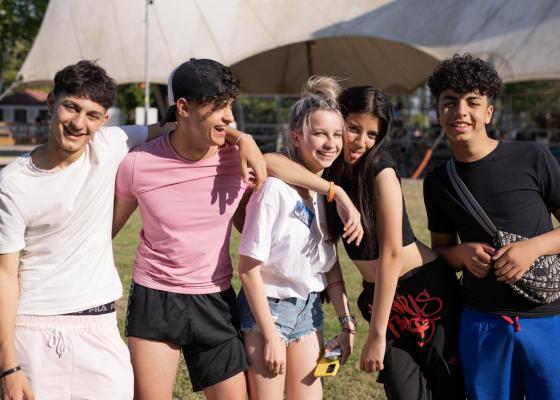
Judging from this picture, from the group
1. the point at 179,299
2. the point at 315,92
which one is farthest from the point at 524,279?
the point at 179,299

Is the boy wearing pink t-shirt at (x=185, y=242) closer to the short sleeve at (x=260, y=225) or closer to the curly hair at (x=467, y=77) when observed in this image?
the short sleeve at (x=260, y=225)

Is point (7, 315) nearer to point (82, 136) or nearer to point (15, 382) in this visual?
point (15, 382)

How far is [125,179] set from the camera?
3.25m

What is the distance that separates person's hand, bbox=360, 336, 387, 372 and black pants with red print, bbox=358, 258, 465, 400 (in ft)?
0.32

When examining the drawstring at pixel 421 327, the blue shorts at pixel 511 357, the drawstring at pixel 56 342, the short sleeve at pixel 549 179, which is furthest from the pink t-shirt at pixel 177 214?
the short sleeve at pixel 549 179

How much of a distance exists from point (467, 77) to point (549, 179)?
56 centimetres

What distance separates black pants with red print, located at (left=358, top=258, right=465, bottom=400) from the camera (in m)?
3.38

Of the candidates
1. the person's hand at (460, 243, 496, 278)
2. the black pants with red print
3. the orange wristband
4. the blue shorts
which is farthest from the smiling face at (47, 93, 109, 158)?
the blue shorts

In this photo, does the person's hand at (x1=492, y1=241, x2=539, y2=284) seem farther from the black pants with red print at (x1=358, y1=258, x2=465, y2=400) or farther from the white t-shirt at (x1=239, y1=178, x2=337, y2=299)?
the white t-shirt at (x1=239, y1=178, x2=337, y2=299)

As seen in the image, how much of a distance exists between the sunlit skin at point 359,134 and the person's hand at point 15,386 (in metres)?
1.62

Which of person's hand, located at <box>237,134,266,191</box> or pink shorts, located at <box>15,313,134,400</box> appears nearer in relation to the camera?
pink shorts, located at <box>15,313,134,400</box>

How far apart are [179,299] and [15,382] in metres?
0.75

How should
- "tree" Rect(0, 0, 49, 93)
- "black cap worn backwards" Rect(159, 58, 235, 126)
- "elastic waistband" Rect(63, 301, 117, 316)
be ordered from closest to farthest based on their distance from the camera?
"elastic waistband" Rect(63, 301, 117, 316), "black cap worn backwards" Rect(159, 58, 235, 126), "tree" Rect(0, 0, 49, 93)

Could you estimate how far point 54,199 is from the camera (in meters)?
2.92
